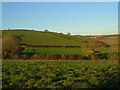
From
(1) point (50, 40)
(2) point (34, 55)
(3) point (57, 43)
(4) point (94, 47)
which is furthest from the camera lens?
(1) point (50, 40)

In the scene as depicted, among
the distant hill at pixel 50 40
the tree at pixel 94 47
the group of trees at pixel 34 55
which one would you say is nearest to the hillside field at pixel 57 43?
the distant hill at pixel 50 40

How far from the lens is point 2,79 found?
11.1m

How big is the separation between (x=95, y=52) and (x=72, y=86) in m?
33.0

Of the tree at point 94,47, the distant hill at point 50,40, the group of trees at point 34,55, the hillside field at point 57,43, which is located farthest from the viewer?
the distant hill at point 50,40

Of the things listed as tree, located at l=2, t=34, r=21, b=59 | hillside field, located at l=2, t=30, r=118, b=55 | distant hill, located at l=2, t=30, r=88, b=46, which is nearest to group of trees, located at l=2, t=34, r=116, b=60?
tree, located at l=2, t=34, r=21, b=59

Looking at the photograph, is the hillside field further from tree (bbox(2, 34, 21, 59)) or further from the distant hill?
tree (bbox(2, 34, 21, 59))

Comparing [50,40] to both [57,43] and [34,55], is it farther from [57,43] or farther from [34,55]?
[34,55]

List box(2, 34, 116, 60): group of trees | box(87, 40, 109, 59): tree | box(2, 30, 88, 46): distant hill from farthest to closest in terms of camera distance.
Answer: box(2, 30, 88, 46): distant hill < box(87, 40, 109, 59): tree < box(2, 34, 116, 60): group of trees

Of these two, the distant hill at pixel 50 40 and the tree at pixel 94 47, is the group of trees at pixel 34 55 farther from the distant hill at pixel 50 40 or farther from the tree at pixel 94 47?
the distant hill at pixel 50 40

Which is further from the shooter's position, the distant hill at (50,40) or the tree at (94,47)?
the distant hill at (50,40)

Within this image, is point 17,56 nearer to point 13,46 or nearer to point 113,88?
point 13,46

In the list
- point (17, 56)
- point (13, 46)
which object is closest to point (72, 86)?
point (17, 56)

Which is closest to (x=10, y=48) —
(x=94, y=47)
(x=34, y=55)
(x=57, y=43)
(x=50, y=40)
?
(x=34, y=55)

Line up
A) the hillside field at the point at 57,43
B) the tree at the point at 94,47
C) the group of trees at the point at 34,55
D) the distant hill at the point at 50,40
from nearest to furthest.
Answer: the group of trees at the point at 34,55 → the tree at the point at 94,47 → the hillside field at the point at 57,43 → the distant hill at the point at 50,40
